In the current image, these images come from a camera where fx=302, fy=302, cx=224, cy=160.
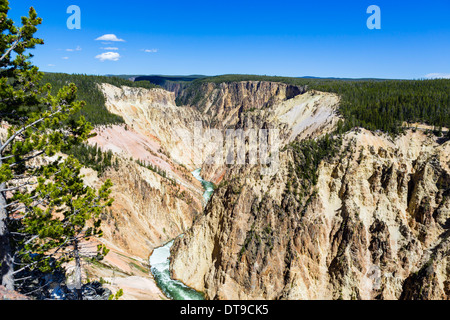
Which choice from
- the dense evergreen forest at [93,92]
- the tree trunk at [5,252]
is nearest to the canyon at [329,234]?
the tree trunk at [5,252]

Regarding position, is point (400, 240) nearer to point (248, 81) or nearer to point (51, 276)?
point (51, 276)

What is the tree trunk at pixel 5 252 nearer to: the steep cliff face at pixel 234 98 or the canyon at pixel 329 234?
the canyon at pixel 329 234

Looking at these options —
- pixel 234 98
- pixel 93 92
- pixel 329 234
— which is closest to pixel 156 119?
pixel 93 92

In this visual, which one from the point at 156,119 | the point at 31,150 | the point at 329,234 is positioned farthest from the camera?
the point at 156,119

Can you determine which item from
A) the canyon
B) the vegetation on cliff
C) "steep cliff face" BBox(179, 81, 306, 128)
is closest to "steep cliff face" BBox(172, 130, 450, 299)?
the canyon

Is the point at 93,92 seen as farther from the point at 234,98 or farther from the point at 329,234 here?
the point at 329,234
